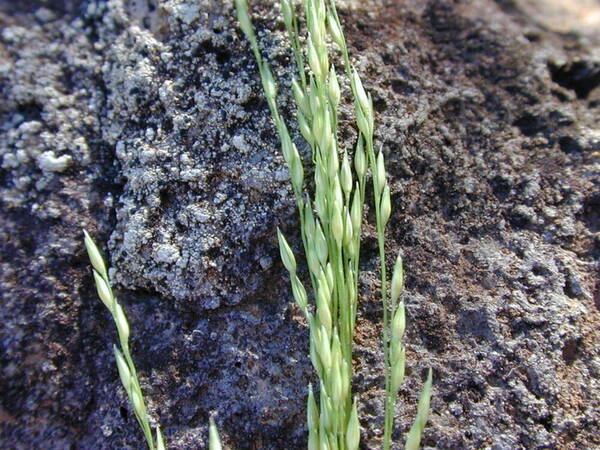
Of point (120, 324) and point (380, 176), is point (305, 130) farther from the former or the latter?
point (120, 324)

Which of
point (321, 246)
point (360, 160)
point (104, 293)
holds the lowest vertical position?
point (104, 293)

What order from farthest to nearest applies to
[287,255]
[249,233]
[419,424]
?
[249,233] < [287,255] < [419,424]

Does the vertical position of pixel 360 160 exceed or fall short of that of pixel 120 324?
it exceeds it

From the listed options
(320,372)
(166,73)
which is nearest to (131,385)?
(320,372)

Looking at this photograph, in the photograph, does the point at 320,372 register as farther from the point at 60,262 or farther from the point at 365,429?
the point at 60,262

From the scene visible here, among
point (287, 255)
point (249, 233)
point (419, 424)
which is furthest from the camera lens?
point (249, 233)

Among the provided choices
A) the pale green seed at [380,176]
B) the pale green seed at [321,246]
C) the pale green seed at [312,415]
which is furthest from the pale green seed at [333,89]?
the pale green seed at [312,415]

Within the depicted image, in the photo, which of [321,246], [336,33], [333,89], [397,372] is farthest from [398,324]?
[336,33]
